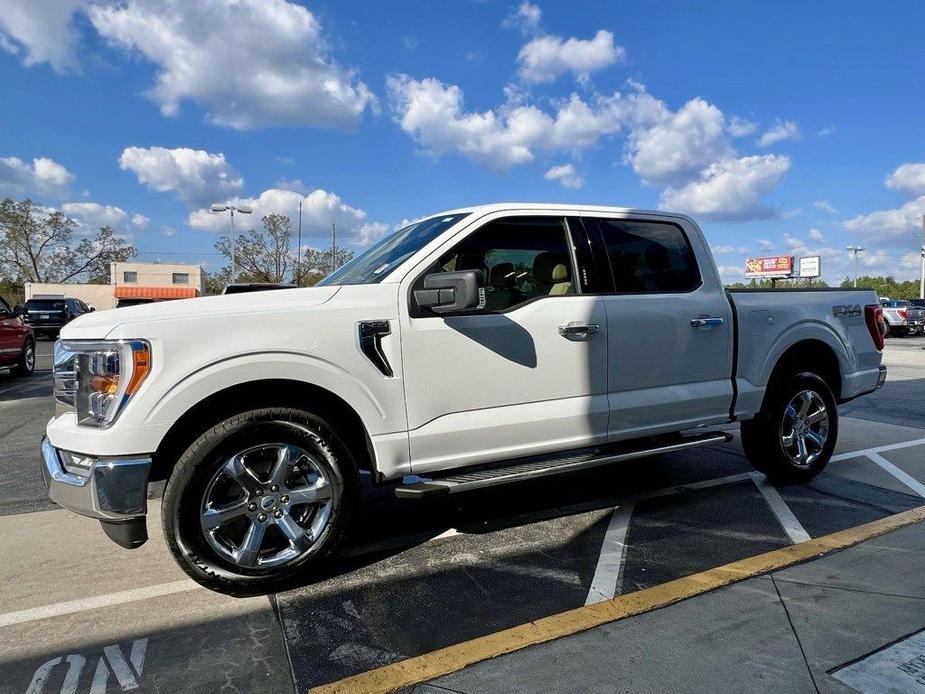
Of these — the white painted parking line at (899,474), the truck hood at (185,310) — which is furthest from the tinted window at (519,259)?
the white painted parking line at (899,474)

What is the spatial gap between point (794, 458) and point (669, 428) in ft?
4.50

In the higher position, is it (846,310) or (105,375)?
(846,310)

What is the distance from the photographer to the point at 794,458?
4781mm

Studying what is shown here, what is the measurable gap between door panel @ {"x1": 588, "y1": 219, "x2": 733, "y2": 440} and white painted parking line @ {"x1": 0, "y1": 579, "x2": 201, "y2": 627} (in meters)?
2.61

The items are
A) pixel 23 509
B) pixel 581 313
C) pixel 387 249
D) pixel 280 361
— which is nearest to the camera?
pixel 280 361

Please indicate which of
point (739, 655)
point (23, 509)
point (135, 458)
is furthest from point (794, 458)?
point (23, 509)

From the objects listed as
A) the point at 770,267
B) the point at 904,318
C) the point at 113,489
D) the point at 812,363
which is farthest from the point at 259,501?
the point at 770,267

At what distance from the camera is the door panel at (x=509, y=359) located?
10.9 feet

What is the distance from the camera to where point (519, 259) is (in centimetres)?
394

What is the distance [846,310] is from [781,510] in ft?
6.26

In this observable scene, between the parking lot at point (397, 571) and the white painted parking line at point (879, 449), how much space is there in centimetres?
22

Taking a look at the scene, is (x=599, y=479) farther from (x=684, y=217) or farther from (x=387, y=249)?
(x=387, y=249)

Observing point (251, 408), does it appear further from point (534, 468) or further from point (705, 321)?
point (705, 321)

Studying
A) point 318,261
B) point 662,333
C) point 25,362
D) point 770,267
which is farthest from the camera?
point 770,267
